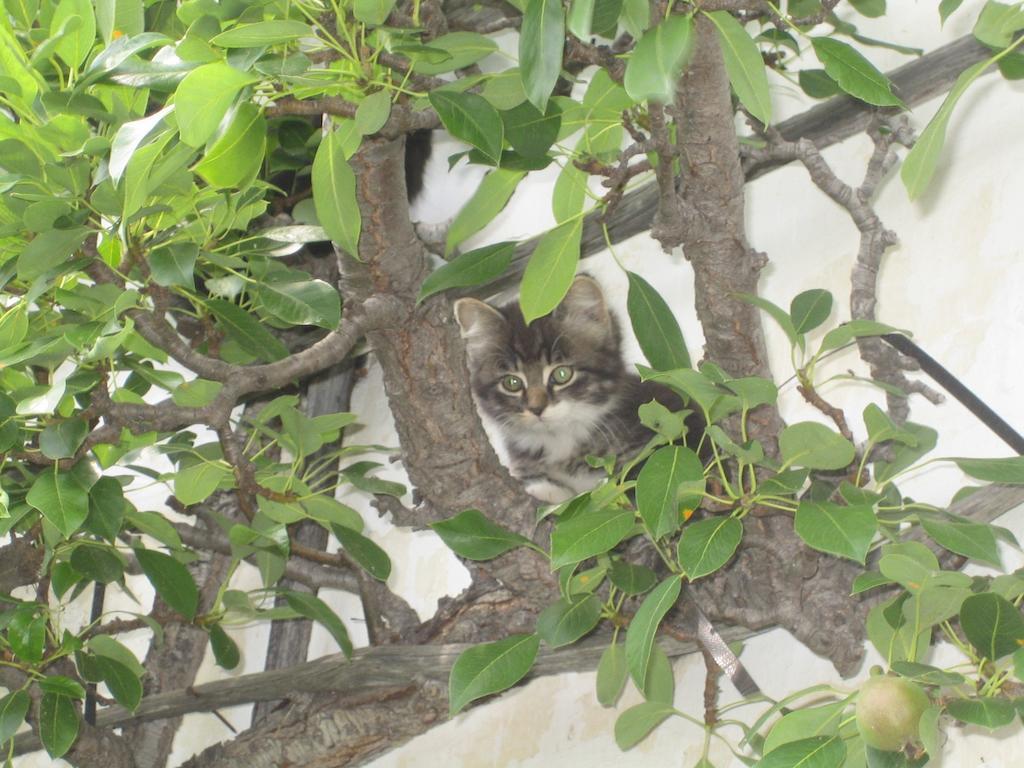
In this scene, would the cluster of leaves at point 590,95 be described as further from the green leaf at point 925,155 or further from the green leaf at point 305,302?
the green leaf at point 305,302

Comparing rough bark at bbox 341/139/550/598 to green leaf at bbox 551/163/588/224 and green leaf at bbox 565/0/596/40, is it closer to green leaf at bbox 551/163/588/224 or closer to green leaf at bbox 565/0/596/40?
green leaf at bbox 551/163/588/224

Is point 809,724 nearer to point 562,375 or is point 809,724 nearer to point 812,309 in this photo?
point 812,309

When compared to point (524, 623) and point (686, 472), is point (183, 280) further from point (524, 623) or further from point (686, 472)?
point (524, 623)

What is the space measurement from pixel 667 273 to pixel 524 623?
0.77 m

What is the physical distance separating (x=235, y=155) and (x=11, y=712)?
A: 81 cm

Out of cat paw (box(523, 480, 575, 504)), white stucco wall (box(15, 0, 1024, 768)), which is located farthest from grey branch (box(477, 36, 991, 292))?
cat paw (box(523, 480, 575, 504))

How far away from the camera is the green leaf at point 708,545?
42.6 inches

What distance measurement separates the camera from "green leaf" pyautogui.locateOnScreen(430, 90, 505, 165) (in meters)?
1.09

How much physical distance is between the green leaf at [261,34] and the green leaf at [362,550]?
2.17 feet

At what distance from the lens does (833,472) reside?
143 centimetres

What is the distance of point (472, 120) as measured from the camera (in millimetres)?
1098

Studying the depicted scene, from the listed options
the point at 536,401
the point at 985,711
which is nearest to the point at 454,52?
the point at 985,711

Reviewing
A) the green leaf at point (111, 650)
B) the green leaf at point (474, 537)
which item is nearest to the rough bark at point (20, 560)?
the green leaf at point (111, 650)

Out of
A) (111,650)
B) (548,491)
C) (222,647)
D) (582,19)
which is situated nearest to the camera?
(582,19)
